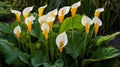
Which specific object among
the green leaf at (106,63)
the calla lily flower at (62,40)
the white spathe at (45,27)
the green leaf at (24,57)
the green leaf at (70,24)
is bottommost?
the green leaf at (106,63)

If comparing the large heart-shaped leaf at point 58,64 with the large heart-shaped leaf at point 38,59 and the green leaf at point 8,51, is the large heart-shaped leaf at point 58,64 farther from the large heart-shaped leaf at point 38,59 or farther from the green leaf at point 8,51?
the green leaf at point 8,51

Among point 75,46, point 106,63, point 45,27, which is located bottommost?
point 106,63

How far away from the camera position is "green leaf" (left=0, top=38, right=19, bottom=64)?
261 centimetres

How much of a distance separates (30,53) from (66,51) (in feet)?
1.22

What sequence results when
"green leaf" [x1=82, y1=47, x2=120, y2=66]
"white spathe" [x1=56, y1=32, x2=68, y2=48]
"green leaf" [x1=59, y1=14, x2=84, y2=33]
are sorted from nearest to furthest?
1. "white spathe" [x1=56, y1=32, x2=68, y2=48]
2. "green leaf" [x1=82, y1=47, x2=120, y2=66]
3. "green leaf" [x1=59, y1=14, x2=84, y2=33]

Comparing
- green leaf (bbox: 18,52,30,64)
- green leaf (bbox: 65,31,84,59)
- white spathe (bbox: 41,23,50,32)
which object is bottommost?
green leaf (bbox: 18,52,30,64)

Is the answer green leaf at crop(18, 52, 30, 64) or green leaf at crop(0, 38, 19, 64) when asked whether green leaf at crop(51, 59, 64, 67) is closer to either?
green leaf at crop(18, 52, 30, 64)

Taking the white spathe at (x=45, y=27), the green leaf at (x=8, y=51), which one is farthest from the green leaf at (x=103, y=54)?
the green leaf at (x=8, y=51)

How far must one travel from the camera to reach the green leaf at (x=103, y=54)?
255 centimetres

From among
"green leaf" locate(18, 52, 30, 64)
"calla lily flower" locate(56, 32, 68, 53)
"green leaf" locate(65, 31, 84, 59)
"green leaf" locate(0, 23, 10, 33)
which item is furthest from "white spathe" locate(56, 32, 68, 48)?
"green leaf" locate(0, 23, 10, 33)

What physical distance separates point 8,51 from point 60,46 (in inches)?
18.4

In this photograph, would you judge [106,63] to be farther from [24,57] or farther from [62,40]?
[24,57]

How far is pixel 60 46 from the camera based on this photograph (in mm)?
2461

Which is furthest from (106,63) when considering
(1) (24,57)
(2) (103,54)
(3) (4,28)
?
(3) (4,28)
